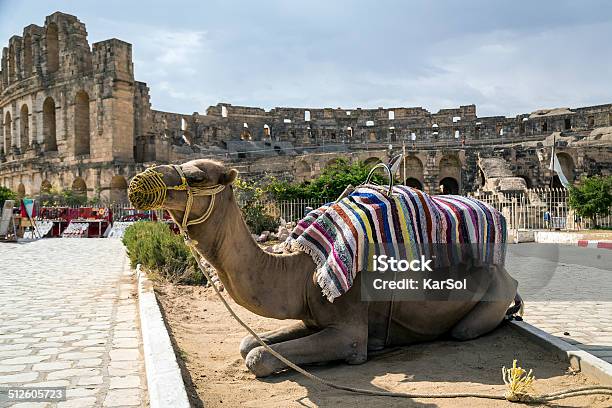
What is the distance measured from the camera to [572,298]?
6.73m

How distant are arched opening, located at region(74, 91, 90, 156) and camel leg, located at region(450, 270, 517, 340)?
3340cm

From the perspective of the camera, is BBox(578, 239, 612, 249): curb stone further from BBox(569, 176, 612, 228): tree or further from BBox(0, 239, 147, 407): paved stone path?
BBox(0, 239, 147, 407): paved stone path

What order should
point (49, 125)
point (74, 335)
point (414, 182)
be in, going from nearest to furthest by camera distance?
point (74, 335), point (414, 182), point (49, 125)

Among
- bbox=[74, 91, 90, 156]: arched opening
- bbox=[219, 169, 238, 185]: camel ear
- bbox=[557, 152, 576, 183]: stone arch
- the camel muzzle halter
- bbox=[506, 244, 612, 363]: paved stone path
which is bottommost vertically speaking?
bbox=[506, 244, 612, 363]: paved stone path

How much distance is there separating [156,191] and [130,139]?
101 feet

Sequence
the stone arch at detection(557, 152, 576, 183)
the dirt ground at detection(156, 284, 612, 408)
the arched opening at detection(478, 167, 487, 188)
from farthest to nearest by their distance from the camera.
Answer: the stone arch at detection(557, 152, 576, 183)
the arched opening at detection(478, 167, 487, 188)
the dirt ground at detection(156, 284, 612, 408)

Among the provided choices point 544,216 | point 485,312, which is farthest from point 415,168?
point 485,312

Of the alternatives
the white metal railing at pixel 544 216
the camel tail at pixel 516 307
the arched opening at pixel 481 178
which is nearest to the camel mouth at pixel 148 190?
the camel tail at pixel 516 307

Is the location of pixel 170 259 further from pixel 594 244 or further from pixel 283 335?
pixel 594 244

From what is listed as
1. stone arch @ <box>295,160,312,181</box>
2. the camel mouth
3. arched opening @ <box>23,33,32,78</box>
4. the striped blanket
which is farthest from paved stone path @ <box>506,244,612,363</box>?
Result: arched opening @ <box>23,33,32,78</box>

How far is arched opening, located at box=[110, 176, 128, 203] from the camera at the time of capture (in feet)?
98.3

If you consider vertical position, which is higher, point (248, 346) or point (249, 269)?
point (249, 269)

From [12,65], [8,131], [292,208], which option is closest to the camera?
[292,208]

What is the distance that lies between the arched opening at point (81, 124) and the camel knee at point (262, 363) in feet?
109
